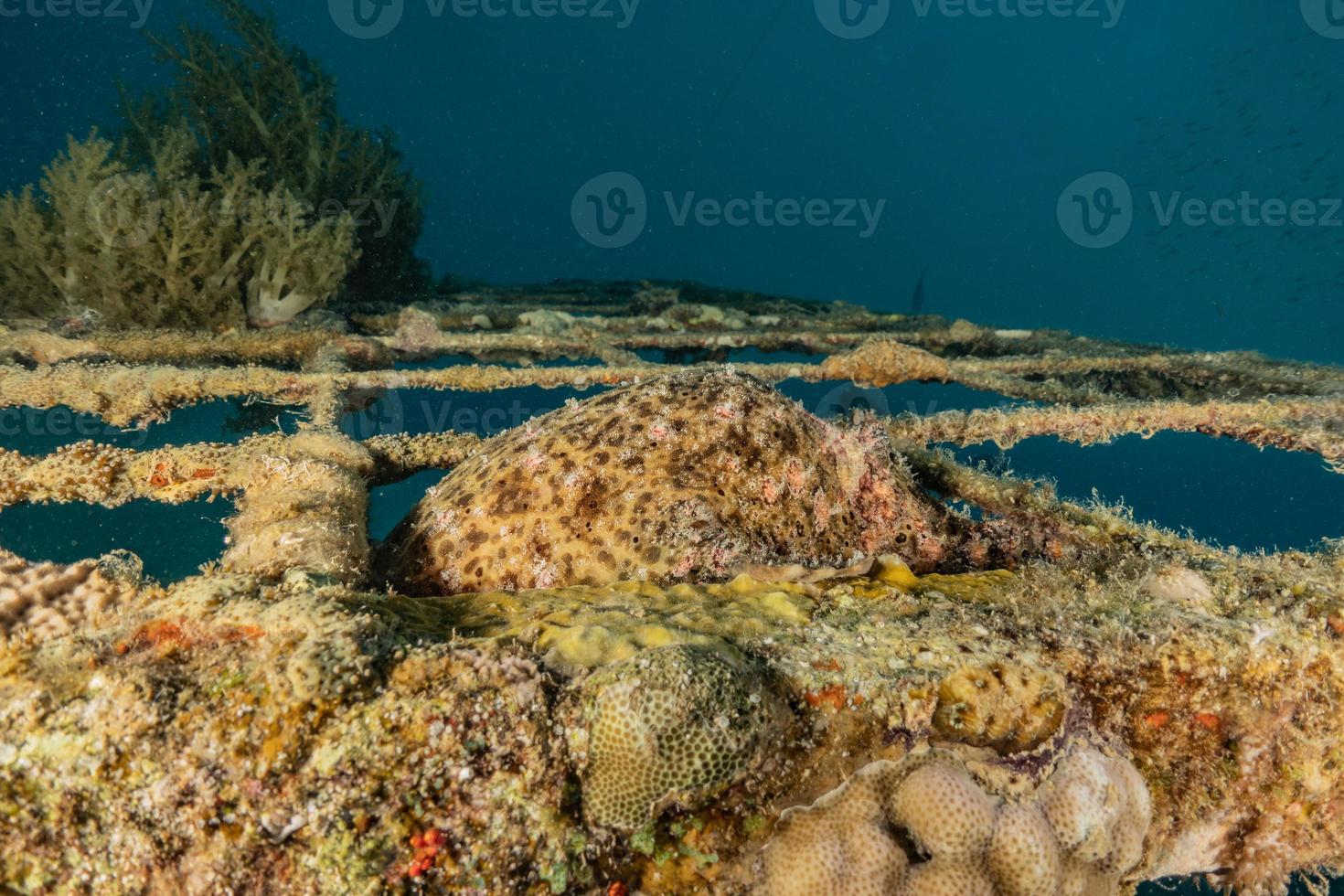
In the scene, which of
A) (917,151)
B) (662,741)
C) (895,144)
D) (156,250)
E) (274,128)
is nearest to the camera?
(662,741)

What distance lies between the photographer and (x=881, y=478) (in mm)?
3500

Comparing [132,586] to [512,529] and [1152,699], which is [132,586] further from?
[1152,699]

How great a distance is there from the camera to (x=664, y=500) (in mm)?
3002

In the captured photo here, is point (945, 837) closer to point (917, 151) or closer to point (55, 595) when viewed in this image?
point (55, 595)

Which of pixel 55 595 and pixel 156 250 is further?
pixel 156 250

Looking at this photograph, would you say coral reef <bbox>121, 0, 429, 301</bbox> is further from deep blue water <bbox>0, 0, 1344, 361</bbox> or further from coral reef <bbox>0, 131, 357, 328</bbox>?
deep blue water <bbox>0, 0, 1344, 361</bbox>

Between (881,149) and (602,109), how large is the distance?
5964 cm

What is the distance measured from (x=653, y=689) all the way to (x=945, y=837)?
83cm

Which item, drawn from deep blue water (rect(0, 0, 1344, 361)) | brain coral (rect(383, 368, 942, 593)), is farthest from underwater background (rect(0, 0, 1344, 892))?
brain coral (rect(383, 368, 942, 593))

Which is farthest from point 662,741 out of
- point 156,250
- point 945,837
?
point 156,250

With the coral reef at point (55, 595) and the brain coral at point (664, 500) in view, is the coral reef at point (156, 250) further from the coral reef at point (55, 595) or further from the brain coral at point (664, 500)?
the coral reef at point (55, 595)

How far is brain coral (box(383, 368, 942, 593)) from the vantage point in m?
2.94

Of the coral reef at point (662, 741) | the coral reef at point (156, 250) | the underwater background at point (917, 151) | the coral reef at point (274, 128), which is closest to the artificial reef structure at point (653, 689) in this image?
the coral reef at point (662, 741)

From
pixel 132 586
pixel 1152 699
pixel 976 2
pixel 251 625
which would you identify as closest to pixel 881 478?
pixel 1152 699
